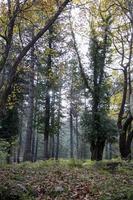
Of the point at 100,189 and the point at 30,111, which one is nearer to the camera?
the point at 100,189

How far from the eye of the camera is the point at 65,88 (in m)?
43.6

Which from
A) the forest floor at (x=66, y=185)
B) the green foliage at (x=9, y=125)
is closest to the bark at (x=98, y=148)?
the green foliage at (x=9, y=125)

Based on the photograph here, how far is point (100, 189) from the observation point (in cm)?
1023

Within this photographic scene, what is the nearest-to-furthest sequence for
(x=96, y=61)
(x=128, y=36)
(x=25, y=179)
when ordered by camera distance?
(x=25, y=179) < (x=128, y=36) < (x=96, y=61)

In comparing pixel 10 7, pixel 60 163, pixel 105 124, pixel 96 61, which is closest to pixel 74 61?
pixel 96 61

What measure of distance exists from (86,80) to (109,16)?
5327 mm

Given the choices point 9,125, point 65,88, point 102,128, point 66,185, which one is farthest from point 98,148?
point 65,88

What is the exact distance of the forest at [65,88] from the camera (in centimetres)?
1083

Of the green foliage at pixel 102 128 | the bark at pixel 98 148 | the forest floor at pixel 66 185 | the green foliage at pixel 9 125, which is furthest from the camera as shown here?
the green foliage at pixel 9 125

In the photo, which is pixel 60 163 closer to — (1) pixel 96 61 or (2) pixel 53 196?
(2) pixel 53 196

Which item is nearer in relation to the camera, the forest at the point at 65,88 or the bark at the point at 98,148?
the forest at the point at 65,88

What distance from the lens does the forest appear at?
35.5ft

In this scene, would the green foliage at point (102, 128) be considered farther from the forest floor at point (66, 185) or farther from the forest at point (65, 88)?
the forest floor at point (66, 185)

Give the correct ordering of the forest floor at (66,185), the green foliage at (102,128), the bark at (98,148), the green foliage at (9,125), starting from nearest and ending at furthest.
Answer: the forest floor at (66,185) < the bark at (98,148) < the green foliage at (102,128) < the green foliage at (9,125)
